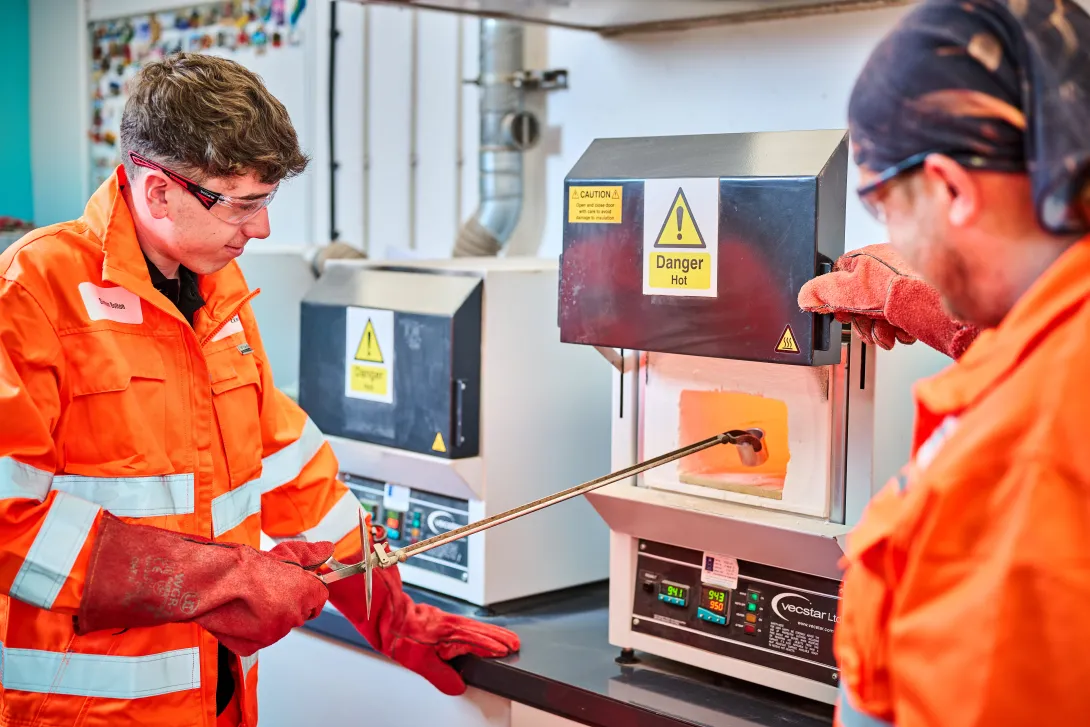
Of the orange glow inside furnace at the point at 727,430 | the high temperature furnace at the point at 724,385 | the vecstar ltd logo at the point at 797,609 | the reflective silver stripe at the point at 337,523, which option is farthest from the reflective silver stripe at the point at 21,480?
the vecstar ltd logo at the point at 797,609

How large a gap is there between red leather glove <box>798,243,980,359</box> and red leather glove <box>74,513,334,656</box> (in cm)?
74

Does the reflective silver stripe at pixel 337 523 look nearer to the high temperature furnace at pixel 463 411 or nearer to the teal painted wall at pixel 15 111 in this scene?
the high temperature furnace at pixel 463 411

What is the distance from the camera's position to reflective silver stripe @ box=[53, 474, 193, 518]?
52.8 inches

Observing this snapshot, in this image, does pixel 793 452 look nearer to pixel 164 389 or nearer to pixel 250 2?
pixel 164 389

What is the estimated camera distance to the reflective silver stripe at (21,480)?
123 cm

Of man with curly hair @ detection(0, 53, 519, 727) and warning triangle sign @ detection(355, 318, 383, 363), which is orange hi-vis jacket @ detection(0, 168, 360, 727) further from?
warning triangle sign @ detection(355, 318, 383, 363)

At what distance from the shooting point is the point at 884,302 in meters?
1.31

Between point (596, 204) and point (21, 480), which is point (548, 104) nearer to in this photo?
point (596, 204)

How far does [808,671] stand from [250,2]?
2818 millimetres

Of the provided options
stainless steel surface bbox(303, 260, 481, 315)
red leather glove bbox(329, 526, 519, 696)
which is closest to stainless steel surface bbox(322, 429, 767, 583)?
red leather glove bbox(329, 526, 519, 696)

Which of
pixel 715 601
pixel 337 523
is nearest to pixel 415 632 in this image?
pixel 337 523

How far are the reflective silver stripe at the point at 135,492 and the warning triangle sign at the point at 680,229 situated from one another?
2.32ft

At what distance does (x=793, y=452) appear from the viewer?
153 centimetres

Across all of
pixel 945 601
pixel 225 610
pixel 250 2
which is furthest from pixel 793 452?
pixel 250 2
